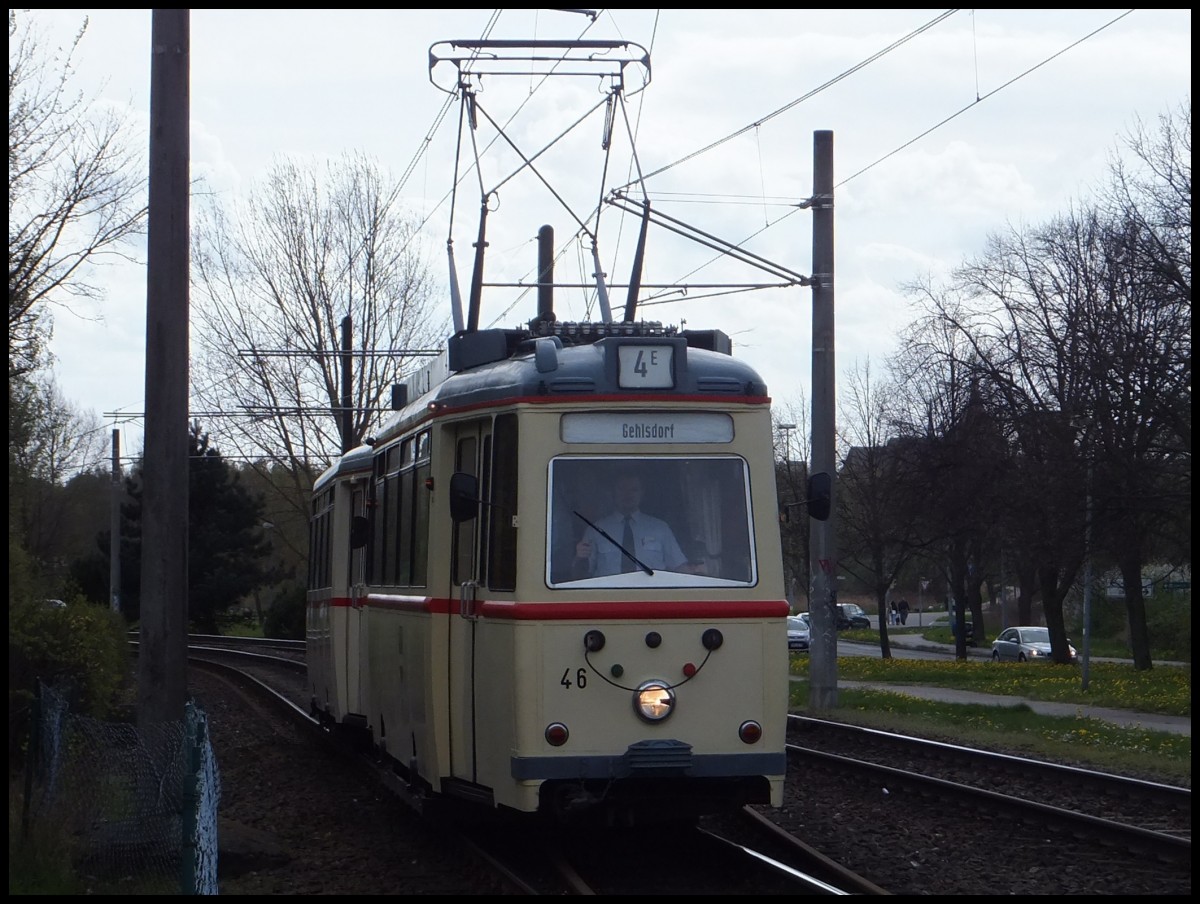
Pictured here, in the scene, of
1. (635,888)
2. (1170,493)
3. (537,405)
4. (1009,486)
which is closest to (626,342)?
(537,405)

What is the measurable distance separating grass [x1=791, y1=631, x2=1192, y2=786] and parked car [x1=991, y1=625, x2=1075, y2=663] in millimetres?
7404

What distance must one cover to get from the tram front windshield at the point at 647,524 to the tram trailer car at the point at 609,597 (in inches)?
0.5

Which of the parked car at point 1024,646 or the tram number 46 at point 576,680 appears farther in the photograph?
the parked car at point 1024,646

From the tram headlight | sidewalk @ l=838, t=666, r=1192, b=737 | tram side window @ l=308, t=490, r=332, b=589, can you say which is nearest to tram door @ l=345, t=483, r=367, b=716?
tram side window @ l=308, t=490, r=332, b=589

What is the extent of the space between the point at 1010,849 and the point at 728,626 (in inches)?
106

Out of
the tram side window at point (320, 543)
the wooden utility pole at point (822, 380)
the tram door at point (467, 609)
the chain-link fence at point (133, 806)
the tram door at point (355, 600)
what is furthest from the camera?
the wooden utility pole at point (822, 380)

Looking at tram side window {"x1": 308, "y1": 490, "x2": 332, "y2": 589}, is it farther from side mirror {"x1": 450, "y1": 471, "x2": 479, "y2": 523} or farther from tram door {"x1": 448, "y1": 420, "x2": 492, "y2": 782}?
side mirror {"x1": 450, "y1": 471, "x2": 479, "y2": 523}

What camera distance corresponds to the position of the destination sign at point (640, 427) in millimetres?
8664

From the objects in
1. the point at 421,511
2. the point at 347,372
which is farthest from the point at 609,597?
the point at 347,372

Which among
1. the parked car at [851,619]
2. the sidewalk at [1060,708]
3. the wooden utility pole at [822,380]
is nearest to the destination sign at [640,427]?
the sidewalk at [1060,708]

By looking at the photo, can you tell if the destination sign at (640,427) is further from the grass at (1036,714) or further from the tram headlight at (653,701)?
the grass at (1036,714)

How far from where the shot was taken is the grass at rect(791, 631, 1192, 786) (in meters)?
15.5

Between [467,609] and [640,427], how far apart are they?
5.13 ft

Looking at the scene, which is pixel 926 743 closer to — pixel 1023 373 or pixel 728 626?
pixel 728 626
